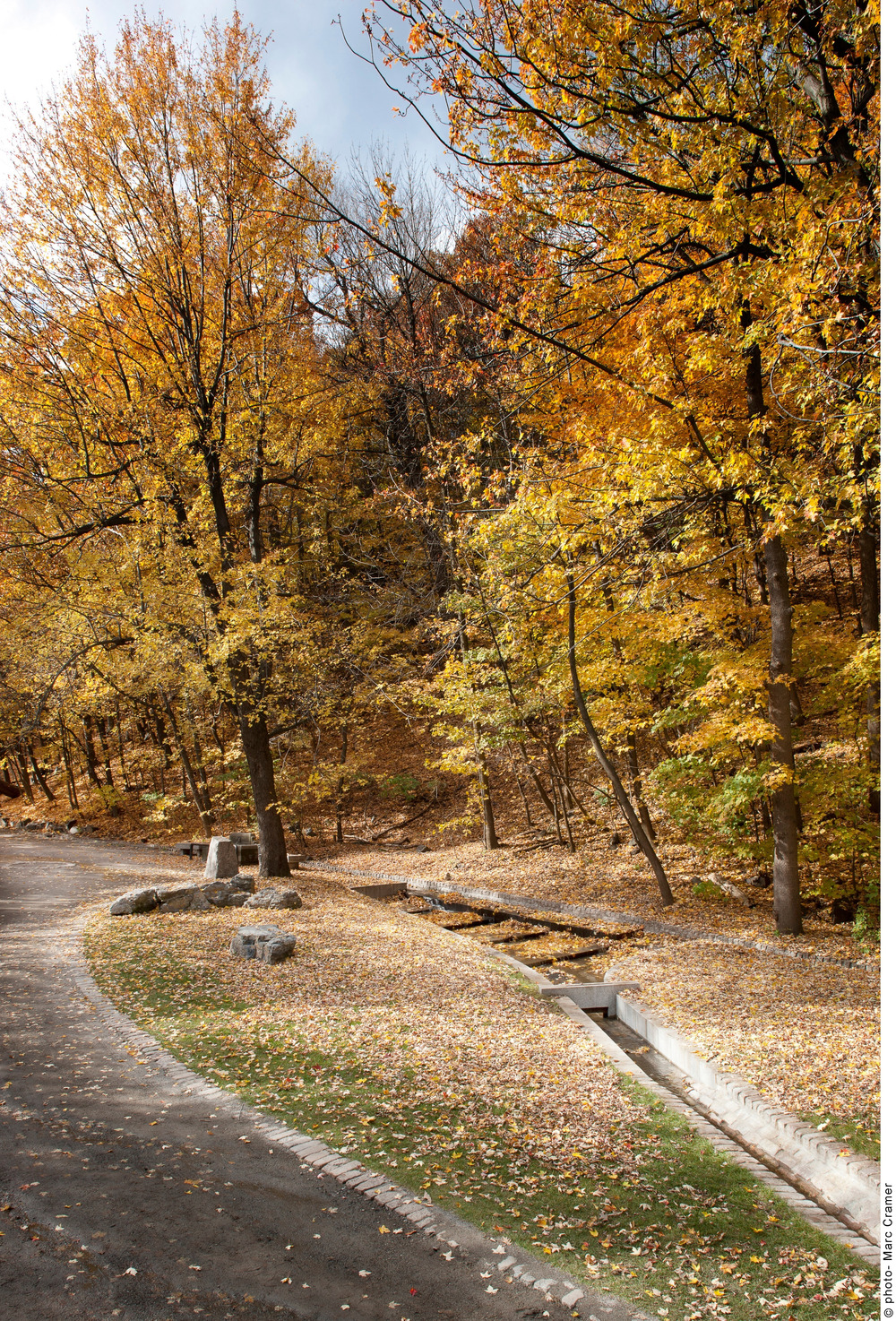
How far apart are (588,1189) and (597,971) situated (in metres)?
4.74

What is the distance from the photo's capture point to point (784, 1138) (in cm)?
471

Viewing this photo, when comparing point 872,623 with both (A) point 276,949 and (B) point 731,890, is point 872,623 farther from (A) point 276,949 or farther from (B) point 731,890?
(A) point 276,949

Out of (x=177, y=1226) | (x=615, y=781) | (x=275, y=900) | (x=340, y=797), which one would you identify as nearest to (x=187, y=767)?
(x=340, y=797)

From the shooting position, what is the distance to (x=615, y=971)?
8.34 metres

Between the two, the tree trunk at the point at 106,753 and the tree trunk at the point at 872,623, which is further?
the tree trunk at the point at 106,753

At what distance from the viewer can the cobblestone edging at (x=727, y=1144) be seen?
3848mm

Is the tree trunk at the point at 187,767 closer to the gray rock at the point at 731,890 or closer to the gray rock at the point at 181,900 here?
the gray rock at the point at 181,900

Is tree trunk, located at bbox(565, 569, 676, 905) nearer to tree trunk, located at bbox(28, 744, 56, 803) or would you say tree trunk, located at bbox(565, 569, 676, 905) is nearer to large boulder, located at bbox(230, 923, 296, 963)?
large boulder, located at bbox(230, 923, 296, 963)

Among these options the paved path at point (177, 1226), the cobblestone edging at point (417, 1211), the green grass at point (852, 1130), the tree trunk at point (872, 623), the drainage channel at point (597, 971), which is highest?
the tree trunk at point (872, 623)

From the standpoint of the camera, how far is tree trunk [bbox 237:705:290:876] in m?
12.1

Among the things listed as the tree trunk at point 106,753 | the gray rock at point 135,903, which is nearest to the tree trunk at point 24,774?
the tree trunk at point 106,753

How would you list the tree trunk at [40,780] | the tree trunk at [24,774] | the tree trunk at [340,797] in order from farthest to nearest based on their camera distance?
1. the tree trunk at [24,774]
2. the tree trunk at [40,780]
3. the tree trunk at [340,797]

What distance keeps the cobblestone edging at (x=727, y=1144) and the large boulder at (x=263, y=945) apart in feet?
9.51
